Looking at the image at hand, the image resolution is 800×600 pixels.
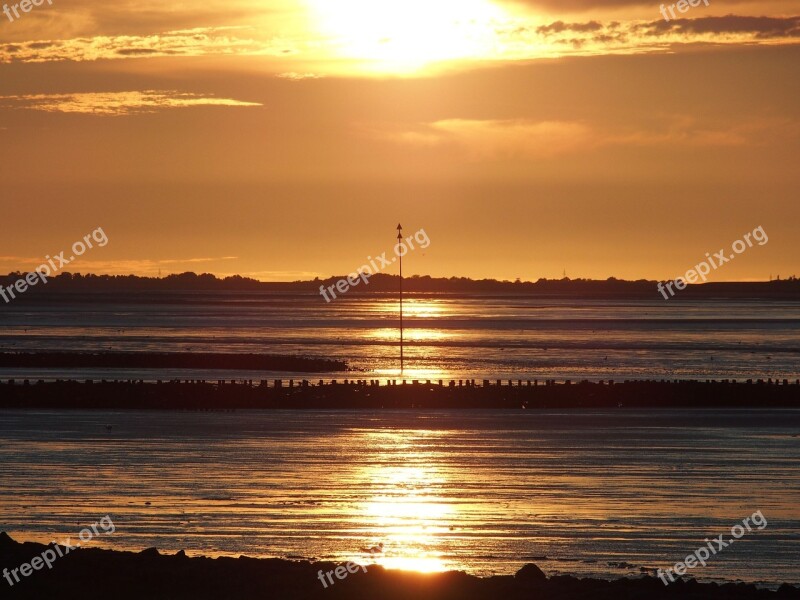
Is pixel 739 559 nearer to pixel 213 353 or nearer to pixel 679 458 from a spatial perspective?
pixel 679 458

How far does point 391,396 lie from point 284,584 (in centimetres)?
3863

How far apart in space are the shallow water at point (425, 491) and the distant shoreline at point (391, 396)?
9.26 meters

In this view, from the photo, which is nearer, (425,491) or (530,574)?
(530,574)

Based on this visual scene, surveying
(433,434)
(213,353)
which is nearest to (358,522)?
(433,434)

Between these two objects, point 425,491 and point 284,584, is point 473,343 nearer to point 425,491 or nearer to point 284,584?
point 425,491

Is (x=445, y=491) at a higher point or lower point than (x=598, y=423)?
lower

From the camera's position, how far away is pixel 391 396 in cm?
5841

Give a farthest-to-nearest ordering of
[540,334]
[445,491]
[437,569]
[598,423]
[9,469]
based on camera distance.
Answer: [540,334] → [598,423] → [9,469] → [445,491] → [437,569]

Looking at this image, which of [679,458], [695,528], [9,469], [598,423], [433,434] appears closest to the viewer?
[695,528]

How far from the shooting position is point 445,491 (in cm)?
2998

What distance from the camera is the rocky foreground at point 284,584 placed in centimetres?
1917

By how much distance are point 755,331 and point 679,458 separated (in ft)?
382

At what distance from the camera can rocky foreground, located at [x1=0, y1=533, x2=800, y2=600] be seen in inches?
755

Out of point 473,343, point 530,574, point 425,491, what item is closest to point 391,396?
point 425,491
